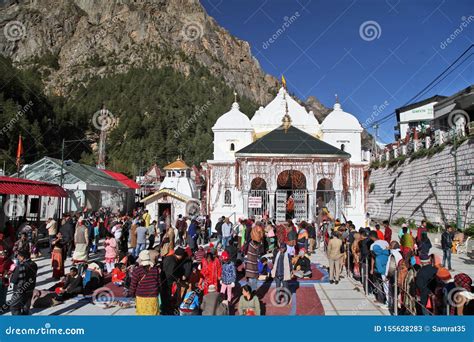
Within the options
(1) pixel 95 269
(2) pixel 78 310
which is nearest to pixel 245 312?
(2) pixel 78 310

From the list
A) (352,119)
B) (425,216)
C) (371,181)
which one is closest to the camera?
(425,216)

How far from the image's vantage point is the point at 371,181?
38.1 m

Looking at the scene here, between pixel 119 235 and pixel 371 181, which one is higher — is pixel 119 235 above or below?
below

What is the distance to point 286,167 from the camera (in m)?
22.3

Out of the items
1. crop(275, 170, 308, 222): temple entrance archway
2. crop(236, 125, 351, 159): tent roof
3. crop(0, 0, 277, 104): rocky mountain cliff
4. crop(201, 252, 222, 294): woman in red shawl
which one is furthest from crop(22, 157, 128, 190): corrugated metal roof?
crop(0, 0, 277, 104): rocky mountain cliff

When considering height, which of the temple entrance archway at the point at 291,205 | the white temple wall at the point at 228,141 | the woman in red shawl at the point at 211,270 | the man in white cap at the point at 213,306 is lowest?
the man in white cap at the point at 213,306

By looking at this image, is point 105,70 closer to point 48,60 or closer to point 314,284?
point 48,60

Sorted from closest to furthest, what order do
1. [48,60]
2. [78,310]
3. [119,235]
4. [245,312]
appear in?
1. [245,312]
2. [78,310]
3. [119,235]
4. [48,60]

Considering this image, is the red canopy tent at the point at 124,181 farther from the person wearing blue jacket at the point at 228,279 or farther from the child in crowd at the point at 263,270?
the person wearing blue jacket at the point at 228,279

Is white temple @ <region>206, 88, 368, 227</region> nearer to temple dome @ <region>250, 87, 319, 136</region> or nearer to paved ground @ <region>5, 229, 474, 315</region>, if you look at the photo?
temple dome @ <region>250, 87, 319, 136</region>

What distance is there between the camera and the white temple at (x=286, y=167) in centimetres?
2211

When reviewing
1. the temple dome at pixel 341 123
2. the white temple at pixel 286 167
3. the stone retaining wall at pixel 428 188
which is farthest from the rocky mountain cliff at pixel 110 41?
the stone retaining wall at pixel 428 188

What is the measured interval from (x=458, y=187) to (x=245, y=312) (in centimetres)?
1875

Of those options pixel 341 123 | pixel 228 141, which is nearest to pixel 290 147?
pixel 228 141
